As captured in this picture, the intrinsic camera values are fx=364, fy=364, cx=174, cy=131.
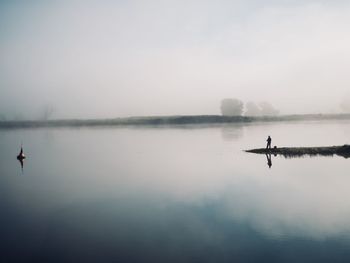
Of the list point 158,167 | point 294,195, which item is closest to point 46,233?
point 294,195

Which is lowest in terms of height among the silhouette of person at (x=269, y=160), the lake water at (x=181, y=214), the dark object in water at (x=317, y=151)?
the lake water at (x=181, y=214)

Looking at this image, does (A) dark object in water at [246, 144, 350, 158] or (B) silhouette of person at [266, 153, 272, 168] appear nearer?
(B) silhouette of person at [266, 153, 272, 168]

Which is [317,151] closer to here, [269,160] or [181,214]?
[269,160]

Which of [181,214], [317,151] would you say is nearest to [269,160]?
[317,151]

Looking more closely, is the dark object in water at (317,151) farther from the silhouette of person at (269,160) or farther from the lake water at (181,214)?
the lake water at (181,214)

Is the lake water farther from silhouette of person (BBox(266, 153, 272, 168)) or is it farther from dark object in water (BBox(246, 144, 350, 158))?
dark object in water (BBox(246, 144, 350, 158))

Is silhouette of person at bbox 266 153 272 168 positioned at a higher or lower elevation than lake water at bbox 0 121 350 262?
higher

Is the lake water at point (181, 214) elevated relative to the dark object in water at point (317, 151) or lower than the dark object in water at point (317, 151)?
lower

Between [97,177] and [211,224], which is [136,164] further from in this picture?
[211,224]

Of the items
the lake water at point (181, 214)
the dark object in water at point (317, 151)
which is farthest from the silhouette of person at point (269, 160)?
the dark object in water at point (317, 151)

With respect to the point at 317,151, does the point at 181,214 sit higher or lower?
lower

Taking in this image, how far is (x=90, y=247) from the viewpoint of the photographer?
20.6m

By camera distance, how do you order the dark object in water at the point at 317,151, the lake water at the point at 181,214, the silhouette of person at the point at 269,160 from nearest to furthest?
the lake water at the point at 181,214 < the silhouette of person at the point at 269,160 < the dark object in water at the point at 317,151

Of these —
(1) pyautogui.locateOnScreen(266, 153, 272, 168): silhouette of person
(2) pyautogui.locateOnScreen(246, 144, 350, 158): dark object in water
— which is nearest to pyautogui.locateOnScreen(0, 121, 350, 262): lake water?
(1) pyautogui.locateOnScreen(266, 153, 272, 168): silhouette of person
